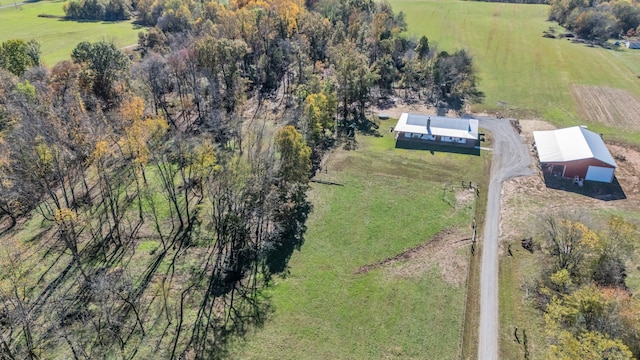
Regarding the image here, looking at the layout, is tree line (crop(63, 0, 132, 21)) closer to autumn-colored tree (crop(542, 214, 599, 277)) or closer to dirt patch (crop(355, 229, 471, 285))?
dirt patch (crop(355, 229, 471, 285))

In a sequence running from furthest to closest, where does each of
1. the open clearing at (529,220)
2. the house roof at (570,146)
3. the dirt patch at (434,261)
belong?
the house roof at (570,146) < the dirt patch at (434,261) < the open clearing at (529,220)

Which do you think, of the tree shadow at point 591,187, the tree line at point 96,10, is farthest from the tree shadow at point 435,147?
the tree line at point 96,10

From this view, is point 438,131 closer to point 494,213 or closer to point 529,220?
point 494,213

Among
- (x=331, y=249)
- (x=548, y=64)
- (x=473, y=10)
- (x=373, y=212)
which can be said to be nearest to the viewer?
(x=331, y=249)

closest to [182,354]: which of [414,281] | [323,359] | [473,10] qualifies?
[323,359]

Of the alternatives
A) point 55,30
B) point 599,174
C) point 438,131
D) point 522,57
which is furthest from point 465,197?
point 55,30

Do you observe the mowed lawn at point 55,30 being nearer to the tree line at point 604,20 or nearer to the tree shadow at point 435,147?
the tree shadow at point 435,147

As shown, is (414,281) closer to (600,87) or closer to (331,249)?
(331,249)
